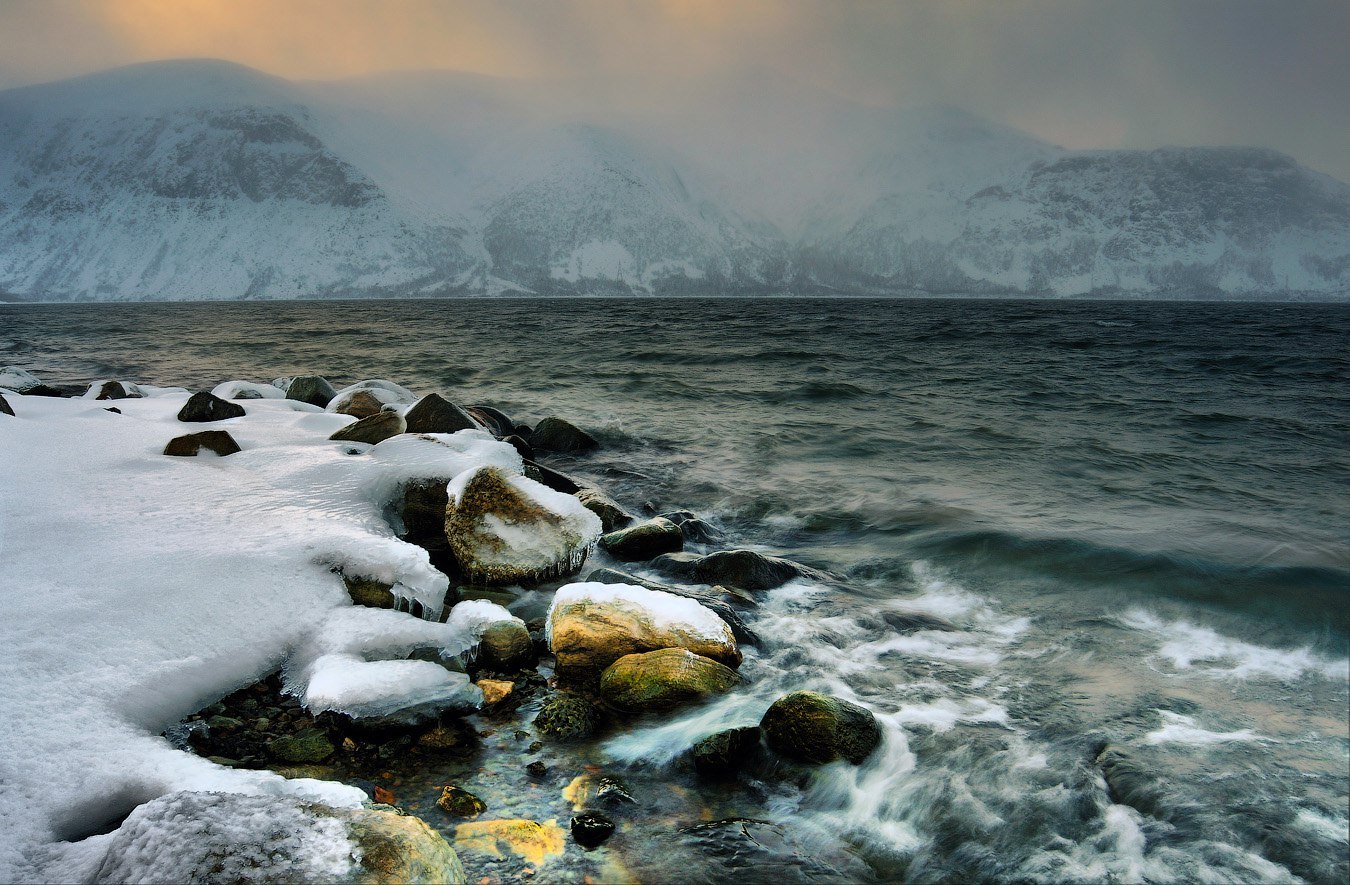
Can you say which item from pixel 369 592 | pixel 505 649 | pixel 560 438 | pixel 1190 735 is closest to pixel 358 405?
pixel 560 438

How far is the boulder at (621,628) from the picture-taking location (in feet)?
14.3

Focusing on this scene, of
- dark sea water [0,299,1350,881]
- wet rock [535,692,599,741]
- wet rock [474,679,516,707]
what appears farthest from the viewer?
wet rock [474,679,516,707]

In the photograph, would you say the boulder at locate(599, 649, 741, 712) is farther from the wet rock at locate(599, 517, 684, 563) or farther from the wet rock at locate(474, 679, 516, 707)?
the wet rock at locate(599, 517, 684, 563)

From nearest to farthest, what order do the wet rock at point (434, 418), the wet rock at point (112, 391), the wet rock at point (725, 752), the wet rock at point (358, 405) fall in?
the wet rock at point (725, 752) → the wet rock at point (434, 418) → the wet rock at point (358, 405) → the wet rock at point (112, 391)

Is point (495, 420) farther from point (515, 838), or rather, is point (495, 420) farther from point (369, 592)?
point (515, 838)

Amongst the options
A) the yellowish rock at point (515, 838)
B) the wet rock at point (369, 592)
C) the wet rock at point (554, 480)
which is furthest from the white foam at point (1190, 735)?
the wet rock at point (554, 480)

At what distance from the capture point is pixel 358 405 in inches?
391

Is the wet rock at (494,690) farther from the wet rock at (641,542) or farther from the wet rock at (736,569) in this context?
the wet rock at (641,542)

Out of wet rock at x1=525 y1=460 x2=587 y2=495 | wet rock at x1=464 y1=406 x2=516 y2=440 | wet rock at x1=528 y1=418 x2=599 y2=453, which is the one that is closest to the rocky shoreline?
wet rock at x1=525 y1=460 x2=587 y2=495

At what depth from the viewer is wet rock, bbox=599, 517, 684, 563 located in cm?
661

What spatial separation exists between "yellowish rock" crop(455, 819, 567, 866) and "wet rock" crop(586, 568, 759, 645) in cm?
230

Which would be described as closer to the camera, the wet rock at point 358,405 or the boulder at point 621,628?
the boulder at point 621,628

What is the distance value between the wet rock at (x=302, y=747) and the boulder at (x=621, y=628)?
1.37 m

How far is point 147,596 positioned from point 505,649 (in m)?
1.95
